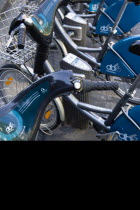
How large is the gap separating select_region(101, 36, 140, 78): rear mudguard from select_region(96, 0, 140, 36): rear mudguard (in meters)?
0.93

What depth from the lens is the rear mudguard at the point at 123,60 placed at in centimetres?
308

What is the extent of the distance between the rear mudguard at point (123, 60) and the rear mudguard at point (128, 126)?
945mm

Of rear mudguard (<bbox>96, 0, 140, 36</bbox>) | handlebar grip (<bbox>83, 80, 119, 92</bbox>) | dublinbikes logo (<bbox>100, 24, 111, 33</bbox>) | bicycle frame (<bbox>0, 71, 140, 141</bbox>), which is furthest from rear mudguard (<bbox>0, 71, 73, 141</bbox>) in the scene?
dublinbikes logo (<bbox>100, 24, 111, 33</bbox>)

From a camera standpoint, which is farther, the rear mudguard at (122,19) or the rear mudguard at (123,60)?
the rear mudguard at (122,19)

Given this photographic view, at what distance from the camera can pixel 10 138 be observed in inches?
72.2

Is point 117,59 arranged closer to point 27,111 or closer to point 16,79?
point 16,79

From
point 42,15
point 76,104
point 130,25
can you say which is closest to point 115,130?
point 76,104

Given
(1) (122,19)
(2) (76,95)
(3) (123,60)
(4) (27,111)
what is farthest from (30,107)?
(1) (122,19)

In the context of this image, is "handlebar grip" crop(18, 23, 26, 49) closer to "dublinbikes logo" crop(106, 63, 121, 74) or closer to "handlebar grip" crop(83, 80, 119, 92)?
"handlebar grip" crop(83, 80, 119, 92)

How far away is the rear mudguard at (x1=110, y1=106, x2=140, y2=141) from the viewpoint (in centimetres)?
233

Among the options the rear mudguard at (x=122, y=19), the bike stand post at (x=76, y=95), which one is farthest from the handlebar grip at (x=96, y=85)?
the rear mudguard at (x=122, y=19)

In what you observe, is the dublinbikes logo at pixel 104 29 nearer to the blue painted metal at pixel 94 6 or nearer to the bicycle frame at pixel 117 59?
the bicycle frame at pixel 117 59
